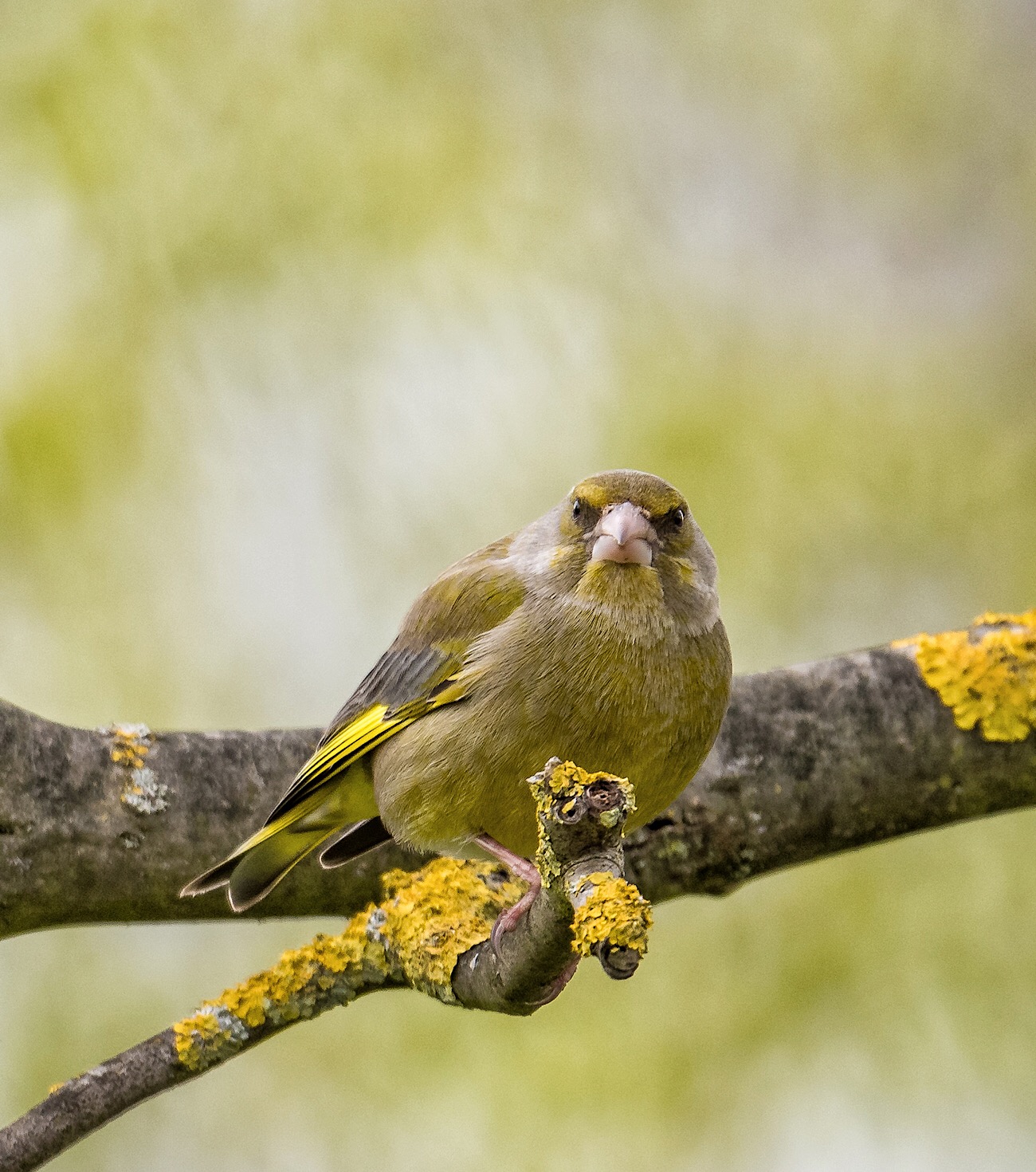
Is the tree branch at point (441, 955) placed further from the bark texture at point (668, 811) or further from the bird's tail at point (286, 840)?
the bark texture at point (668, 811)

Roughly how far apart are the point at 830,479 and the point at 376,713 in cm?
242

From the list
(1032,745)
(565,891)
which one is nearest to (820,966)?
(1032,745)

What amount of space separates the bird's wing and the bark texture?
178 mm

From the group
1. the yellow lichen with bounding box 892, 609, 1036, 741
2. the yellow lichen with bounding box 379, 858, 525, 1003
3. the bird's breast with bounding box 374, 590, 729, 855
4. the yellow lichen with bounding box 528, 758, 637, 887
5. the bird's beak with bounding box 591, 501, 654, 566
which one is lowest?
the yellow lichen with bounding box 528, 758, 637, 887

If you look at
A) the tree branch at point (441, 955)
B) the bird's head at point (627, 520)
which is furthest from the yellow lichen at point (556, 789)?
the bird's head at point (627, 520)

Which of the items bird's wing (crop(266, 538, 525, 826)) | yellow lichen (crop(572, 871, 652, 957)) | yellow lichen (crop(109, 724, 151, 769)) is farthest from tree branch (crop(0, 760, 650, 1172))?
yellow lichen (crop(109, 724, 151, 769))

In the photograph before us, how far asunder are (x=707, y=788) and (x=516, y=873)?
78cm

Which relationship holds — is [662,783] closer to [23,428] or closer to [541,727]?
[541,727]

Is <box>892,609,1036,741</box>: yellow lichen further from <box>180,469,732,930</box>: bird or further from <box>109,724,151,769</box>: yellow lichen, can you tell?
<box>109,724,151,769</box>: yellow lichen

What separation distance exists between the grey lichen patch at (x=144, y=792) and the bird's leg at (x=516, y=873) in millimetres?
819

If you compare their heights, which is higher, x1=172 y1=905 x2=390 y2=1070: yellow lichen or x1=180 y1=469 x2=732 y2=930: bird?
x1=180 y1=469 x2=732 y2=930: bird

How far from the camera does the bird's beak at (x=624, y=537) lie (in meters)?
3.49

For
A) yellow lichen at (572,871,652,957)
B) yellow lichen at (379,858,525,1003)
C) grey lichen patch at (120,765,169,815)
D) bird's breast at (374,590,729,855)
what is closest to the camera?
yellow lichen at (572,871,652,957)

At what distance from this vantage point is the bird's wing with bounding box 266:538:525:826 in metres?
3.70
